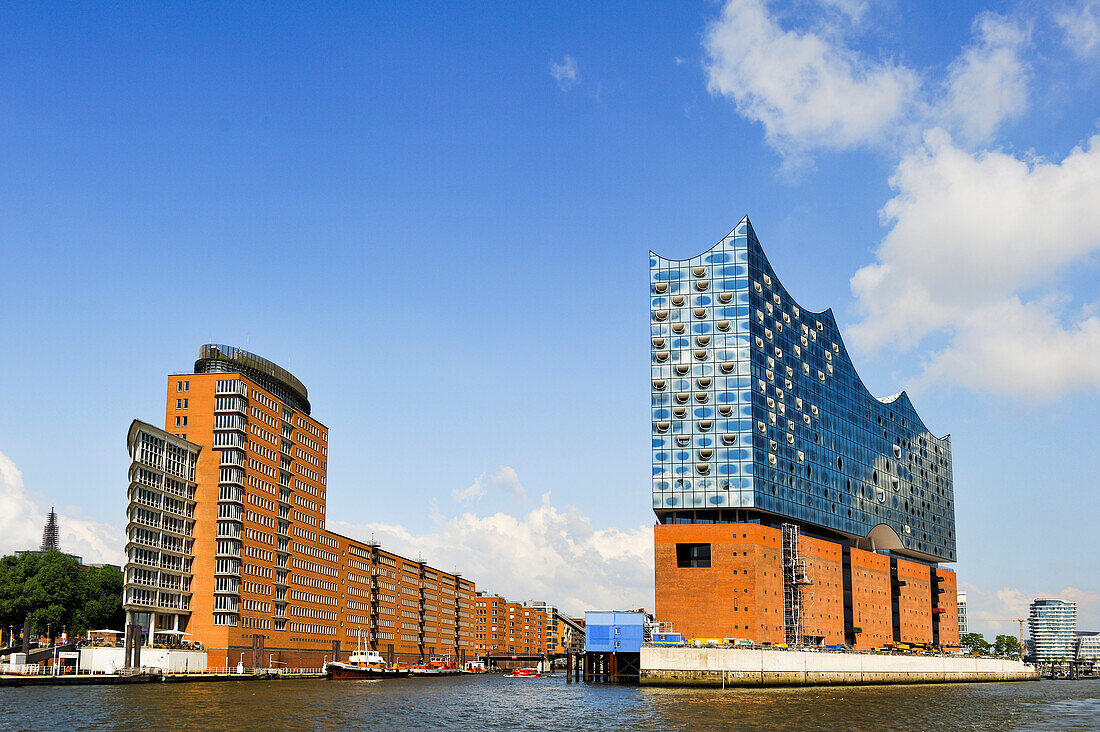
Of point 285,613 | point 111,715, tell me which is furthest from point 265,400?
point 111,715

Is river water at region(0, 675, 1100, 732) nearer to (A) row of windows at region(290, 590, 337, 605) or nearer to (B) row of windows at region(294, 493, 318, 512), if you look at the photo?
(A) row of windows at region(290, 590, 337, 605)

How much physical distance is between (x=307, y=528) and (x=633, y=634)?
2524 inches

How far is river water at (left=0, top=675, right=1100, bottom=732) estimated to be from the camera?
75.4m

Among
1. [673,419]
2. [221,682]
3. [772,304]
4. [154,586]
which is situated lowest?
[221,682]

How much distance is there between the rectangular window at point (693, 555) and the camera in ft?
513

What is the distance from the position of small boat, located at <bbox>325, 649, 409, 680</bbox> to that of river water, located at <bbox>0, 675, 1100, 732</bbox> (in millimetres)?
32665

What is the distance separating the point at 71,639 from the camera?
505 feet

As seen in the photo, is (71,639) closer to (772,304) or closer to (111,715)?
(111,715)

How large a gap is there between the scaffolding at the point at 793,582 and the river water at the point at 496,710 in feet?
108

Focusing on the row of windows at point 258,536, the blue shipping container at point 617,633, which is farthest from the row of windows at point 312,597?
the blue shipping container at point 617,633

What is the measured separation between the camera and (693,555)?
516 feet

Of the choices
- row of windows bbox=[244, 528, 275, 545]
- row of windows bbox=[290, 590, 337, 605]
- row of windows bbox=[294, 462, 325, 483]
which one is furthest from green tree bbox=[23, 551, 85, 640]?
row of windows bbox=[294, 462, 325, 483]

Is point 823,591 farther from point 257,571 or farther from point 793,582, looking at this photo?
point 257,571

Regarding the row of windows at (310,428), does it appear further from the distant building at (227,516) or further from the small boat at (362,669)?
the small boat at (362,669)
